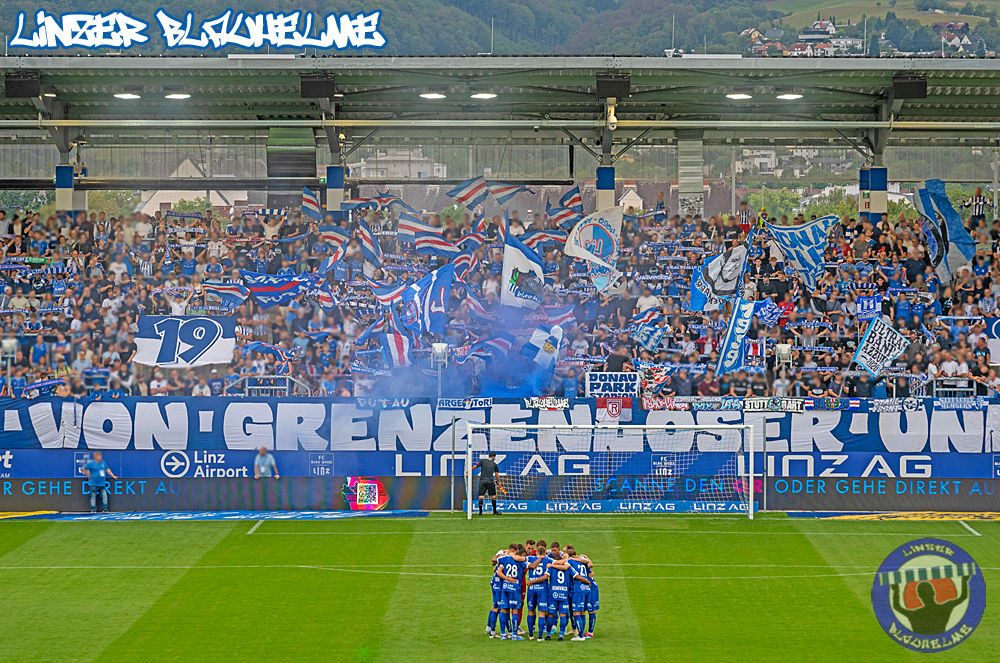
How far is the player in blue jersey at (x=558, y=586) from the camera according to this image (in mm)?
16500

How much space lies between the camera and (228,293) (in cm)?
3058

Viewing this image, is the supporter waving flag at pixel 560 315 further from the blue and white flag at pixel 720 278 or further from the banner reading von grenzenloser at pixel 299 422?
the banner reading von grenzenloser at pixel 299 422

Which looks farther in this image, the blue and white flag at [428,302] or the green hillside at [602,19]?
the green hillside at [602,19]

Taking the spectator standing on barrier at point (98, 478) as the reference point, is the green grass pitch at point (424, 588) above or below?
below

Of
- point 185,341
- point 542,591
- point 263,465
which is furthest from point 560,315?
point 542,591

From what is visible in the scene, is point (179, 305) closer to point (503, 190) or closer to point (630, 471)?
point (503, 190)

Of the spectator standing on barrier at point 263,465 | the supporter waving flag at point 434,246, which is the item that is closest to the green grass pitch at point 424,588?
the spectator standing on barrier at point 263,465

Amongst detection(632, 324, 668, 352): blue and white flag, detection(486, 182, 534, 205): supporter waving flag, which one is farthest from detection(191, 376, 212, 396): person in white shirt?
detection(632, 324, 668, 352): blue and white flag

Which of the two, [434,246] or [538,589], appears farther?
[434,246]

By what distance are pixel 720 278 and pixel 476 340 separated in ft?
22.4

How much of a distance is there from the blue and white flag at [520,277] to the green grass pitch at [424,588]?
22.3 feet

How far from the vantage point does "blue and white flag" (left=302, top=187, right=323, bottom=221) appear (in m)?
32.8

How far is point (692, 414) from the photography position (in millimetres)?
26766

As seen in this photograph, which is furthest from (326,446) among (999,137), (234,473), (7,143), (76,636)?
(999,137)
